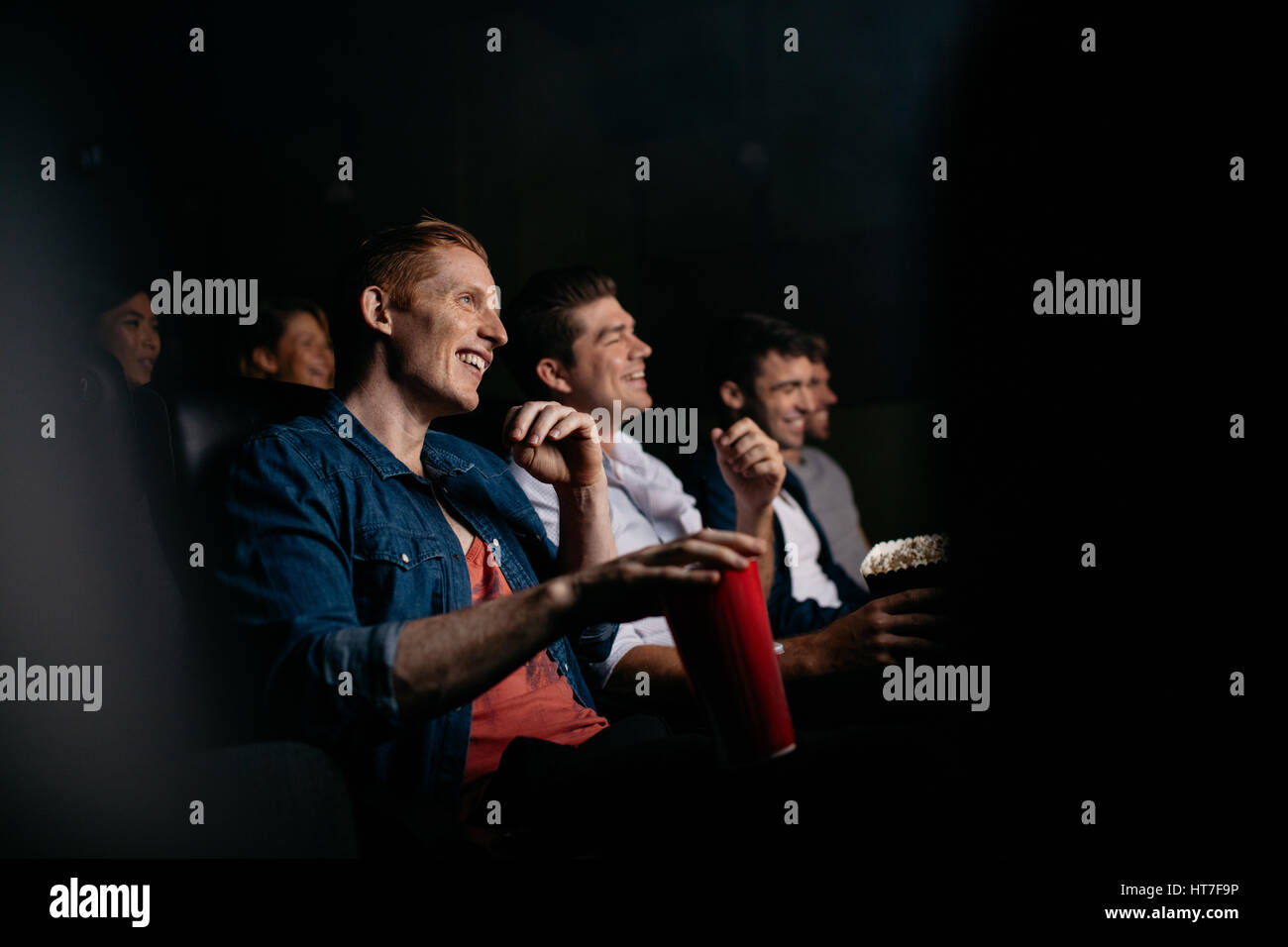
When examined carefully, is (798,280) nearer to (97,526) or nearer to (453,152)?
(453,152)

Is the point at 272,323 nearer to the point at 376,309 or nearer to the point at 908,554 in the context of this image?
the point at 376,309

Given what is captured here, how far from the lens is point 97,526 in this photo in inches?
45.5

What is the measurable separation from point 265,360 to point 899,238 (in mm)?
2141

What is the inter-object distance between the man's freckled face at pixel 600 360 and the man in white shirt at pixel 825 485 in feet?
3.13

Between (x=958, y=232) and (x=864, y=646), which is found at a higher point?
(x=958, y=232)

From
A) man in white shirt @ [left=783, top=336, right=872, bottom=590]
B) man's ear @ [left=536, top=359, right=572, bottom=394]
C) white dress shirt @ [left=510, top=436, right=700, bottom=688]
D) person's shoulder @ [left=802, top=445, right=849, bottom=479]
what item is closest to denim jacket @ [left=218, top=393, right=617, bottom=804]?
white dress shirt @ [left=510, top=436, right=700, bottom=688]

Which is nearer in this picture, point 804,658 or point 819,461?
point 804,658

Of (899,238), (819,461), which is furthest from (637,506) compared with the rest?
(899,238)

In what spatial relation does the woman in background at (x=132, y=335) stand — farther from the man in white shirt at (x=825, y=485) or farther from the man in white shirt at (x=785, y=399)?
the man in white shirt at (x=825, y=485)

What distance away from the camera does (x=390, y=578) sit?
101 centimetres

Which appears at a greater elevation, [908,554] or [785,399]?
[785,399]

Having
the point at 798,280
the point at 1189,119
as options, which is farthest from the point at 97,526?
the point at 798,280

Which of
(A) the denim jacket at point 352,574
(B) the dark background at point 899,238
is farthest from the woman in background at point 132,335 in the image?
(A) the denim jacket at point 352,574

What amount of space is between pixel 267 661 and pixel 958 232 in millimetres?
1937
